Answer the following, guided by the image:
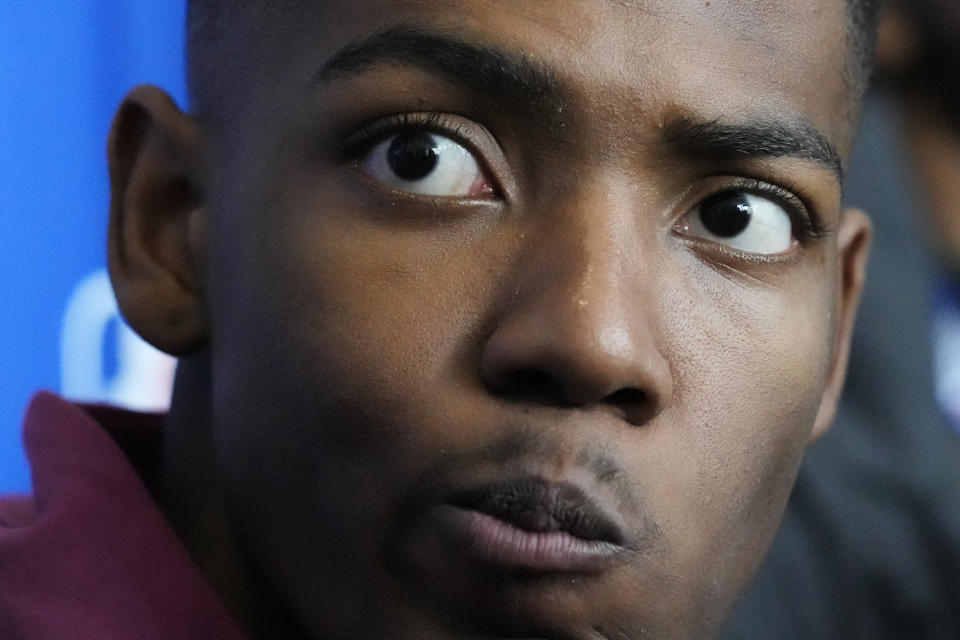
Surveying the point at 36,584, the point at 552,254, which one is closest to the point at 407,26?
the point at 552,254

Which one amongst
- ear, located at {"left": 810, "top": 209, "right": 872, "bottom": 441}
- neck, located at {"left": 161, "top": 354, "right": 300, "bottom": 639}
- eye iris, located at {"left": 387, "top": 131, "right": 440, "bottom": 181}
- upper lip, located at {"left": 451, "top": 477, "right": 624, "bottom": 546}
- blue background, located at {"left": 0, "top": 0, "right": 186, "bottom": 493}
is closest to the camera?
upper lip, located at {"left": 451, "top": 477, "right": 624, "bottom": 546}

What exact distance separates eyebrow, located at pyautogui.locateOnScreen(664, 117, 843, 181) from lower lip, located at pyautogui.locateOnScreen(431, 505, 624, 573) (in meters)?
0.25

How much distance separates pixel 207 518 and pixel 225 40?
0.34 metres

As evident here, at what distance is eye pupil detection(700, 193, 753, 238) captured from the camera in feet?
2.70

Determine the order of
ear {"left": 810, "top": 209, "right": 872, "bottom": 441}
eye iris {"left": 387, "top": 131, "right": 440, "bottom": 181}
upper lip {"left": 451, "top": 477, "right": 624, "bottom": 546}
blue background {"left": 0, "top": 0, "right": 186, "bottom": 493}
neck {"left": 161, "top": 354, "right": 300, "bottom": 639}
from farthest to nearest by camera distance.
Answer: blue background {"left": 0, "top": 0, "right": 186, "bottom": 493}, ear {"left": 810, "top": 209, "right": 872, "bottom": 441}, neck {"left": 161, "top": 354, "right": 300, "bottom": 639}, eye iris {"left": 387, "top": 131, "right": 440, "bottom": 181}, upper lip {"left": 451, "top": 477, "right": 624, "bottom": 546}

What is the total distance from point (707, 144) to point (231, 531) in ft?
1.39

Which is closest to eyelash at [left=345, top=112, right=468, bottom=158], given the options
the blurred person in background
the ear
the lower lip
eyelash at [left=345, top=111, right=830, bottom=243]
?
eyelash at [left=345, top=111, right=830, bottom=243]

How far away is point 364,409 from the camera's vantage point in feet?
2.39

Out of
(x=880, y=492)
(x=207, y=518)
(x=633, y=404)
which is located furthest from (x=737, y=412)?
(x=880, y=492)

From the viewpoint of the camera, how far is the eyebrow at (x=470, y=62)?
751 mm

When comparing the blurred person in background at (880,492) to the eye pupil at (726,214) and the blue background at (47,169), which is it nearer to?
the eye pupil at (726,214)

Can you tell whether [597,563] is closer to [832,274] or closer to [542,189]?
[542,189]

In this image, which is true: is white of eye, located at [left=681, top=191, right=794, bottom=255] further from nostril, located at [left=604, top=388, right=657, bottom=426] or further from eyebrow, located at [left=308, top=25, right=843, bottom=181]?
nostril, located at [left=604, top=388, right=657, bottom=426]

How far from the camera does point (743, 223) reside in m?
0.84
